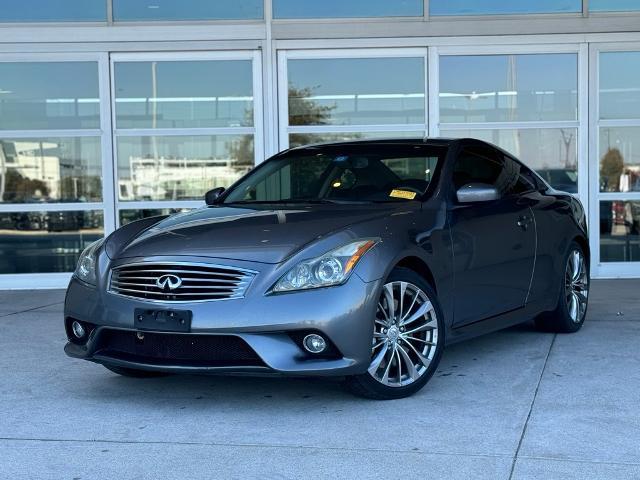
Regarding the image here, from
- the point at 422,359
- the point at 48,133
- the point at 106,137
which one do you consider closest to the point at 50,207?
the point at 48,133

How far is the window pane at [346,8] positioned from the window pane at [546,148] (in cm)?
153

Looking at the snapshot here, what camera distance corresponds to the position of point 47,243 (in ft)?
34.3

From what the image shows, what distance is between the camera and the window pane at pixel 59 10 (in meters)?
10.3

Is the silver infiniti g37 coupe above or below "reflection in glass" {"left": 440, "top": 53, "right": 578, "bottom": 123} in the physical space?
below

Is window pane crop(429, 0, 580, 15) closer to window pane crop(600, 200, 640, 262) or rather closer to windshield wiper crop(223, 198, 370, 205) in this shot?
window pane crop(600, 200, 640, 262)

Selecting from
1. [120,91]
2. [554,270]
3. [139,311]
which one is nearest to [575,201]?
[554,270]

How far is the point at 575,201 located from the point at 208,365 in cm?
372

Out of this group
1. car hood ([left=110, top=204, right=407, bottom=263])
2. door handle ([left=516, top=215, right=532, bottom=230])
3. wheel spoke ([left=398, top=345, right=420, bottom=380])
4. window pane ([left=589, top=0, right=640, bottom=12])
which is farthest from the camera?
window pane ([left=589, top=0, right=640, bottom=12])

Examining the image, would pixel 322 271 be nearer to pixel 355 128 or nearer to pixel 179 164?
pixel 355 128

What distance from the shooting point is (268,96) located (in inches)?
407

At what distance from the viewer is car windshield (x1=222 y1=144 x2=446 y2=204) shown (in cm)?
536

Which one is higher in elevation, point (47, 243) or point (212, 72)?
point (212, 72)

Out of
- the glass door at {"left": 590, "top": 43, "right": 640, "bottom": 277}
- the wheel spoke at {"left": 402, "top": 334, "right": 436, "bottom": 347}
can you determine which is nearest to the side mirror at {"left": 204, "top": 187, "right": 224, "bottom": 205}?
the wheel spoke at {"left": 402, "top": 334, "right": 436, "bottom": 347}

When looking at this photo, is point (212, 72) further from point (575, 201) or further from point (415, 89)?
point (575, 201)
